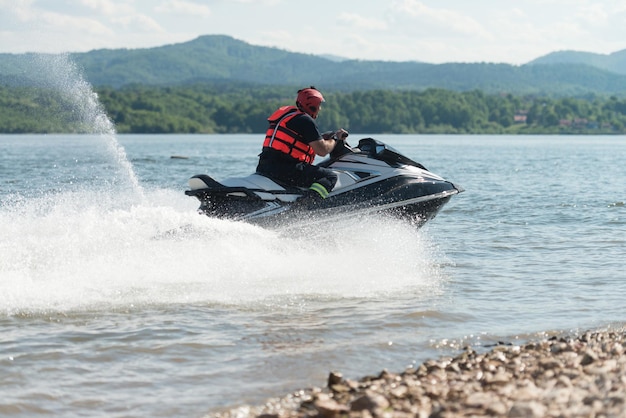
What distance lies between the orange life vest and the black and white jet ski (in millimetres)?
332

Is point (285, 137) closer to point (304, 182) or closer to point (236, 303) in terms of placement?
point (304, 182)

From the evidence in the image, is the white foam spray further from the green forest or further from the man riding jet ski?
the green forest

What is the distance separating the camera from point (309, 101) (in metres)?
8.55

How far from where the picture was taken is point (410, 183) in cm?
927

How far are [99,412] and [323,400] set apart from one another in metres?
1.30

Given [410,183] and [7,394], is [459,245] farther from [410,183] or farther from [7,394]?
[7,394]

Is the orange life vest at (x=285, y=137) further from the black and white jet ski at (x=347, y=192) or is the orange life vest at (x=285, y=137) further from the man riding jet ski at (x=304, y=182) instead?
the black and white jet ski at (x=347, y=192)

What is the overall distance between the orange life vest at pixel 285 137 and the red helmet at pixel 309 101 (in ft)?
0.25

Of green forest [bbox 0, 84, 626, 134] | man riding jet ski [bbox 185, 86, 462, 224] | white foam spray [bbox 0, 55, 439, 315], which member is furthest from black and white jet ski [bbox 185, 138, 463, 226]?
green forest [bbox 0, 84, 626, 134]

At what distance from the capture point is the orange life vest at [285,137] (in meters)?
8.53

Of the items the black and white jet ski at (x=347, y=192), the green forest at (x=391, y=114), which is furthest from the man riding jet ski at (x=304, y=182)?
the green forest at (x=391, y=114)

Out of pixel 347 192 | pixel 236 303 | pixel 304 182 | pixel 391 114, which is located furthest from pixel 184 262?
pixel 391 114

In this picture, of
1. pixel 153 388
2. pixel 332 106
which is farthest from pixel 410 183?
pixel 332 106

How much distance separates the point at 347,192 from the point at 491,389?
4.27 m
